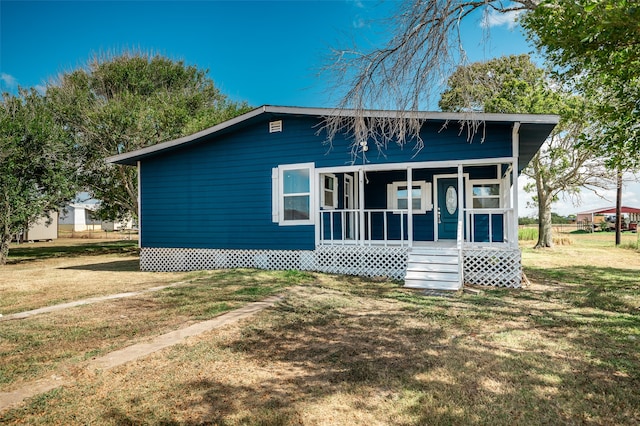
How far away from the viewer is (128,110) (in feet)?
60.3

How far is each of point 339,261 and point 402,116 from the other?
5.01 meters

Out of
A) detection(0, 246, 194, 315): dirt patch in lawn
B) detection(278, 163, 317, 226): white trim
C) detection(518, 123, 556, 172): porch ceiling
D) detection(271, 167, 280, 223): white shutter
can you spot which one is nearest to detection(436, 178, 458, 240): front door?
detection(518, 123, 556, 172): porch ceiling

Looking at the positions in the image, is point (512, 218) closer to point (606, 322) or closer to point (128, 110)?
point (606, 322)

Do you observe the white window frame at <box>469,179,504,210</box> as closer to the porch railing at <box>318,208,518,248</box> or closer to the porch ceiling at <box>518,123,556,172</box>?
the porch railing at <box>318,208,518,248</box>

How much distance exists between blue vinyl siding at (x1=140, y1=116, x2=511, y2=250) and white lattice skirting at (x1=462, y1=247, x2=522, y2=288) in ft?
8.59

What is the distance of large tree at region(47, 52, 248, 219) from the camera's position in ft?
59.7

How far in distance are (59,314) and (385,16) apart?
711cm

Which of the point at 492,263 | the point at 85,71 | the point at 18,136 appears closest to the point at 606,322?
the point at 492,263

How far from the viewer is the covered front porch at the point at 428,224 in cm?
866

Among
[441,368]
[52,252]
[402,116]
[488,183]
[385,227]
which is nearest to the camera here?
[441,368]

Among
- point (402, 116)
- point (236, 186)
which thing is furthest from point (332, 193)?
point (402, 116)

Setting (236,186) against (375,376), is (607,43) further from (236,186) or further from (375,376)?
(236,186)

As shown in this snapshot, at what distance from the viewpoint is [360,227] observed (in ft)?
33.5

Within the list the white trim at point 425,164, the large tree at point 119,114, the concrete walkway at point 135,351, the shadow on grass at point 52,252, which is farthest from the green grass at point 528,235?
the concrete walkway at point 135,351
